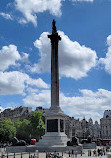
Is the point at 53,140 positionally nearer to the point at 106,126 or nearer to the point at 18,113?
the point at 18,113

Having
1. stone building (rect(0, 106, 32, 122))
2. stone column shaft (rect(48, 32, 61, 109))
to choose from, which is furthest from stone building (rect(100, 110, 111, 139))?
stone column shaft (rect(48, 32, 61, 109))

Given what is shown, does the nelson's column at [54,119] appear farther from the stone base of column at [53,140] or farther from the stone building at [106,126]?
the stone building at [106,126]

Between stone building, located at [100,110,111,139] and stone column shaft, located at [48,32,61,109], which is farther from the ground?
stone column shaft, located at [48,32,61,109]

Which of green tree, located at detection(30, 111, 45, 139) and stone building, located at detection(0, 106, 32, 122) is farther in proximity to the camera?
stone building, located at detection(0, 106, 32, 122)

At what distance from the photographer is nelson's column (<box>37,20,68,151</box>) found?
150ft

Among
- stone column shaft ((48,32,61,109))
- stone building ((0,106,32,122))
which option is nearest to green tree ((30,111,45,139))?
stone column shaft ((48,32,61,109))

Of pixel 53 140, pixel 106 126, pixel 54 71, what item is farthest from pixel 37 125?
pixel 106 126

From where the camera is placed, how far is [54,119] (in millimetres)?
48594

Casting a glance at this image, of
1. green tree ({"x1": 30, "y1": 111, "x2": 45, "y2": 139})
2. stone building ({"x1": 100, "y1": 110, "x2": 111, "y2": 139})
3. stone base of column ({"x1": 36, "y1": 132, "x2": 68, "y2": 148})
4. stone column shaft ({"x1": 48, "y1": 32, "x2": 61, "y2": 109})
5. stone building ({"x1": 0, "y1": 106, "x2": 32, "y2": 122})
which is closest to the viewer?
stone base of column ({"x1": 36, "y1": 132, "x2": 68, "y2": 148})

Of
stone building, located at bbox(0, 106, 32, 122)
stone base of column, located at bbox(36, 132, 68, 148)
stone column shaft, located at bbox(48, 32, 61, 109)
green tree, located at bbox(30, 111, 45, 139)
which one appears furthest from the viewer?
stone building, located at bbox(0, 106, 32, 122)

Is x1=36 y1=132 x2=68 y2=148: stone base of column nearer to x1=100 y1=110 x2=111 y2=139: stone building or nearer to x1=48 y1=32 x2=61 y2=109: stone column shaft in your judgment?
x1=48 y1=32 x2=61 y2=109: stone column shaft

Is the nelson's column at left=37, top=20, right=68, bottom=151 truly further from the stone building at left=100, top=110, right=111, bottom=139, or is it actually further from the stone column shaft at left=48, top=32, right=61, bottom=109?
the stone building at left=100, top=110, right=111, bottom=139

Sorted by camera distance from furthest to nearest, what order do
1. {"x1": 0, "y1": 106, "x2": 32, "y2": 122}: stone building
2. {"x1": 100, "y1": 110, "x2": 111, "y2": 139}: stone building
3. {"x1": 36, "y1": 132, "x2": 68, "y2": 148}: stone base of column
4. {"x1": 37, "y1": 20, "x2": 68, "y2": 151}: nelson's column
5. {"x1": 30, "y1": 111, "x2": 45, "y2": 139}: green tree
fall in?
{"x1": 100, "y1": 110, "x2": 111, "y2": 139}: stone building, {"x1": 0, "y1": 106, "x2": 32, "y2": 122}: stone building, {"x1": 30, "y1": 111, "x2": 45, "y2": 139}: green tree, {"x1": 37, "y1": 20, "x2": 68, "y2": 151}: nelson's column, {"x1": 36, "y1": 132, "x2": 68, "y2": 148}: stone base of column

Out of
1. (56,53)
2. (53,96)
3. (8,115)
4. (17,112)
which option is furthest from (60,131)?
(8,115)
